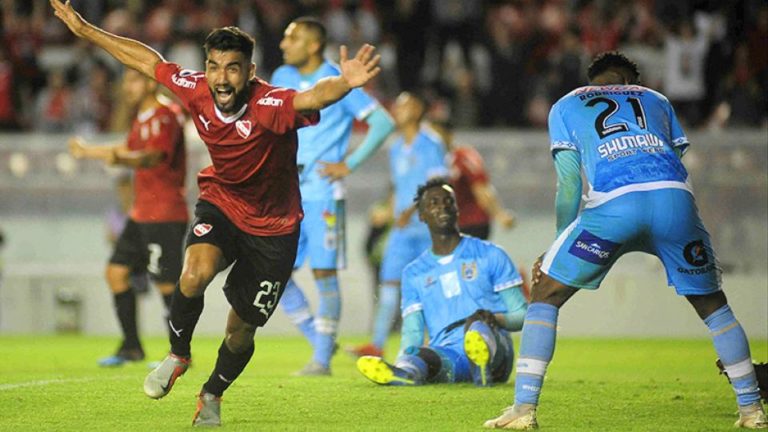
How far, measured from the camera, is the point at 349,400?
9.17 metres

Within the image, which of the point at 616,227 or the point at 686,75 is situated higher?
the point at 686,75

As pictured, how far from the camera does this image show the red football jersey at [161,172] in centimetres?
1221

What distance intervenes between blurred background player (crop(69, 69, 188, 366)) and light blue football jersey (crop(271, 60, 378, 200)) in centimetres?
116

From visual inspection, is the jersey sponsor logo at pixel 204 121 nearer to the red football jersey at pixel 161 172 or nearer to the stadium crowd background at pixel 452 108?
the red football jersey at pixel 161 172

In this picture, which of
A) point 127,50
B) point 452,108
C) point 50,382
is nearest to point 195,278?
point 127,50

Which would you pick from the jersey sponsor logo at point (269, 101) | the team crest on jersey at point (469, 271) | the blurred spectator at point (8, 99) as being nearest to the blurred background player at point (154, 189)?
the team crest on jersey at point (469, 271)

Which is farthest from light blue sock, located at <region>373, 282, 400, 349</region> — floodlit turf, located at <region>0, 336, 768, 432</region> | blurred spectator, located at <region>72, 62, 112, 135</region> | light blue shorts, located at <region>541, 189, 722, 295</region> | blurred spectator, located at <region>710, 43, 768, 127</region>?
blurred spectator, located at <region>72, 62, 112, 135</region>

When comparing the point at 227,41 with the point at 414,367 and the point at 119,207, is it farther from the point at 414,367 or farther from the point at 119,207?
the point at 119,207

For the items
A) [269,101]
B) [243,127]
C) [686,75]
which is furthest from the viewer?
[686,75]

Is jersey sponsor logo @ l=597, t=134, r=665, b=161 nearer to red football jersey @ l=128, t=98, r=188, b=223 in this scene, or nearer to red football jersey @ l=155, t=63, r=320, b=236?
red football jersey @ l=155, t=63, r=320, b=236

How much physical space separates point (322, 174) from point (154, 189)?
1668 mm

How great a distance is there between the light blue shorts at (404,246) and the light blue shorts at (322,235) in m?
2.52

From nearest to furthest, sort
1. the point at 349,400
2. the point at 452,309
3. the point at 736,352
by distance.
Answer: the point at 736,352 < the point at 349,400 < the point at 452,309

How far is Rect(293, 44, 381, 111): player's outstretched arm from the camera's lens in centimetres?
723
